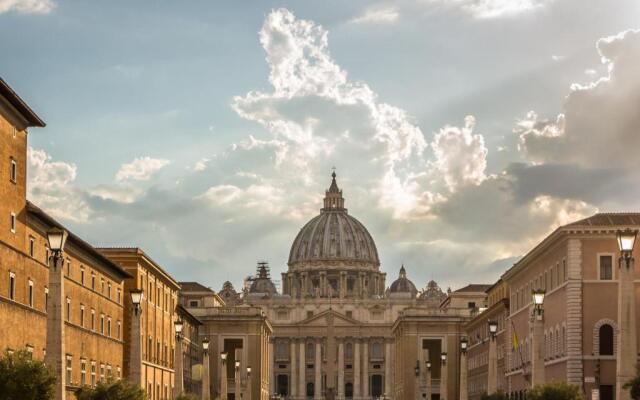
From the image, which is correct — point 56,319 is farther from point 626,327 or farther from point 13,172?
point 13,172

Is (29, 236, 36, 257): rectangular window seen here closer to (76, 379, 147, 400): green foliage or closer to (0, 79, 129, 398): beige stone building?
(0, 79, 129, 398): beige stone building

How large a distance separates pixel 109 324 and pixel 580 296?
81.4 ft

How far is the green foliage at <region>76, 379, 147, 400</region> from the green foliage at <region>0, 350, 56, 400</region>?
1095 centimetres

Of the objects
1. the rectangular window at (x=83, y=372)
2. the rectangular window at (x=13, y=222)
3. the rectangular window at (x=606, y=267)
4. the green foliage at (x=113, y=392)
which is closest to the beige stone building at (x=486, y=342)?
the rectangular window at (x=606, y=267)

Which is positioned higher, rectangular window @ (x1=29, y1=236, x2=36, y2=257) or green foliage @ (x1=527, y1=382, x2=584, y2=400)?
rectangular window @ (x1=29, y1=236, x2=36, y2=257)

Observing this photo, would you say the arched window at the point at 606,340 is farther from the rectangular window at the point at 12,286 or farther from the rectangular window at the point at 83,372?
the rectangular window at the point at 12,286

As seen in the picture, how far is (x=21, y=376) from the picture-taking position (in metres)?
39.5

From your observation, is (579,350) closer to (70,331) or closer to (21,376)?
(70,331)

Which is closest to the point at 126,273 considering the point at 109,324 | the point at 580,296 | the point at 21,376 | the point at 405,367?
the point at 109,324

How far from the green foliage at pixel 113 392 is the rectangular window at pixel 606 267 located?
29.1 m

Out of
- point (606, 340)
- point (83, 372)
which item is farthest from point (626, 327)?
point (606, 340)

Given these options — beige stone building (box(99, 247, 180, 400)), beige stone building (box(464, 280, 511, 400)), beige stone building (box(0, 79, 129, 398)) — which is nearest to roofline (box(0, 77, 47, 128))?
beige stone building (box(0, 79, 129, 398))

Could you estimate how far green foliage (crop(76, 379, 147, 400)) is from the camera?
168 feet

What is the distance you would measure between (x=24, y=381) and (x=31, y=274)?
14271 mm
